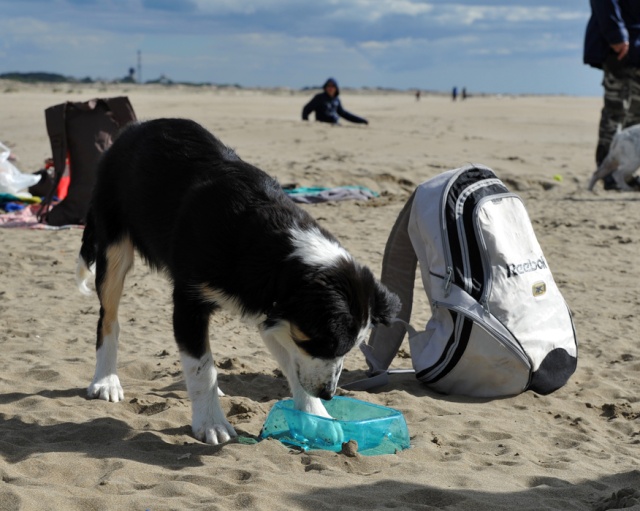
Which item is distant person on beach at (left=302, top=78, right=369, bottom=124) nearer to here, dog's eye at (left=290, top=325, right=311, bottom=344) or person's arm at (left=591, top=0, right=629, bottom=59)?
person's arm at (left=591, top=0, right=629, bottom=59)

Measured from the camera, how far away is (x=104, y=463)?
12.7 ft

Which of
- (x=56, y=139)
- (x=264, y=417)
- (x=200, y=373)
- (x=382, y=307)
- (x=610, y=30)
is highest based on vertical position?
(x=610, y=30)

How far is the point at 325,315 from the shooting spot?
3648 mm

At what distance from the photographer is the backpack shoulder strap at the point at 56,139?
923 cm

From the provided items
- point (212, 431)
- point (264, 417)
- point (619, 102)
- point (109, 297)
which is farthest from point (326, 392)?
point (619, 102)

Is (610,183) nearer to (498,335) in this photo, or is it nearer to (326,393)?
(498,335)

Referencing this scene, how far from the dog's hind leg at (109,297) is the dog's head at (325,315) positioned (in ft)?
4.82

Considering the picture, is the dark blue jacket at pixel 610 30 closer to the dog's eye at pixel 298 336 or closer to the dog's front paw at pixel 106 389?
the dog's front paw at pixel 106 389

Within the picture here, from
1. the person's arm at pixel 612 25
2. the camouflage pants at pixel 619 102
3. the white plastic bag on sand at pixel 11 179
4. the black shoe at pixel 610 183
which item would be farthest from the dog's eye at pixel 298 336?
the camouflage pants at pixel 619 102

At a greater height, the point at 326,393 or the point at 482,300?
the point at 482,300

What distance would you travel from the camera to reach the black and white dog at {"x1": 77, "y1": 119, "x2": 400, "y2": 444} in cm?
376

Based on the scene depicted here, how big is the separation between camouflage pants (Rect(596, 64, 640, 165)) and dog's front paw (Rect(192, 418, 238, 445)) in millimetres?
9223

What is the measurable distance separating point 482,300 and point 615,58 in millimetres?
7909

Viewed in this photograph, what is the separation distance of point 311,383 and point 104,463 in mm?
972
